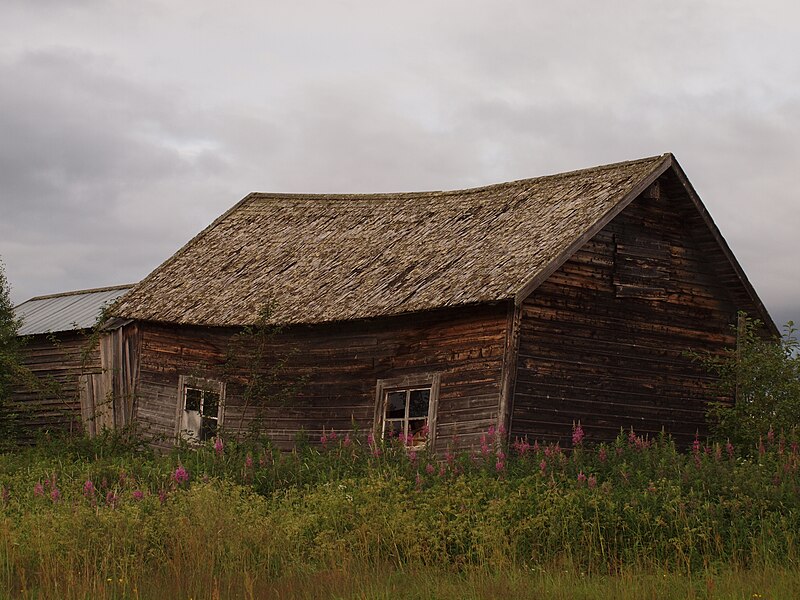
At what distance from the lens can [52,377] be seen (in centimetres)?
2277

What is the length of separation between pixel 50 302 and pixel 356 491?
741 inches

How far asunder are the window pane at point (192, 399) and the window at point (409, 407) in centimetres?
454

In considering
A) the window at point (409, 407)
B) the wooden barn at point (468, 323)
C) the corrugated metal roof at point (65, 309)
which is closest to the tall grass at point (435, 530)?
the wooden barn at point (468, 323)

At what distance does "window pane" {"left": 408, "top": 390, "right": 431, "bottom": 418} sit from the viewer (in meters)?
18.1

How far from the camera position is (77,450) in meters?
19.2

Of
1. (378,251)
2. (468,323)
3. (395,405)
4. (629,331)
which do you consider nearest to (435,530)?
(468,323)

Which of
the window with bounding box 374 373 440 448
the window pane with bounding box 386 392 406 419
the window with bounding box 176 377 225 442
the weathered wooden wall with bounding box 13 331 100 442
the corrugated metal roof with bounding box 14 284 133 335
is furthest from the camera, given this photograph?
the corrugated metal roof with bounding box 14 284 133 335

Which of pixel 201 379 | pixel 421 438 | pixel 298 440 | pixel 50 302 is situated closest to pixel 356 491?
pixel 298 440

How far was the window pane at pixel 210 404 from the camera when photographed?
2119cm

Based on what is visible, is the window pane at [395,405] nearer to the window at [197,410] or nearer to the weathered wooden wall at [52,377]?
the window at [197,410]

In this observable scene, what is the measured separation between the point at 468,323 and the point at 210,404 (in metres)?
6.15

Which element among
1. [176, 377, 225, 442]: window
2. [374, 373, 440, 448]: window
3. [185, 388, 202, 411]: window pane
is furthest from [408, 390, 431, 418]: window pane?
[185, 388, 202, 411]: window pane

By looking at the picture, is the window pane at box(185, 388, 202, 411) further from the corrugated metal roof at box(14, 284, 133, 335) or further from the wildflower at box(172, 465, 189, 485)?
the wildflower at box(172, 465, 189, 485)

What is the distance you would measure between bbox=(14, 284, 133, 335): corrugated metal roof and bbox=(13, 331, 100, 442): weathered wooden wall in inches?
11.9
